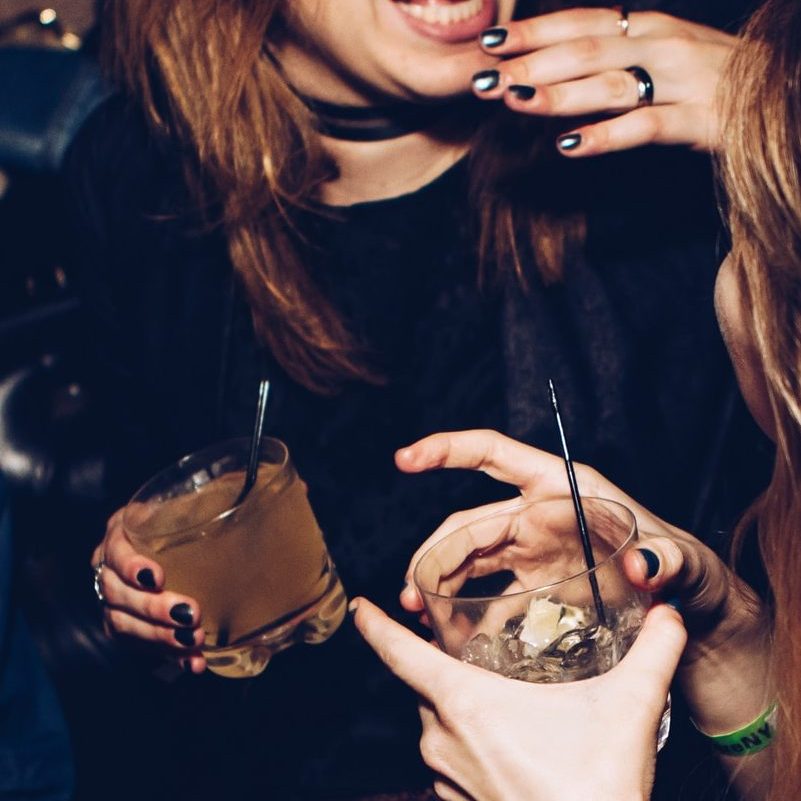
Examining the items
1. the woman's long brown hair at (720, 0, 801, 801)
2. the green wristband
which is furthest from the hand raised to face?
the green wristband

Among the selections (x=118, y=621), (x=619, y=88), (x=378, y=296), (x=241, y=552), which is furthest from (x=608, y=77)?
(x=118, y=621)

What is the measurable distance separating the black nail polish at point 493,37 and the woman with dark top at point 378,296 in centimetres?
17

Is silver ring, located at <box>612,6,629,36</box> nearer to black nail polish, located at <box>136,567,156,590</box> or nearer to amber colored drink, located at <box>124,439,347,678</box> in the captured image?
amber colored drink, located at <box>124,439,347,678</box>

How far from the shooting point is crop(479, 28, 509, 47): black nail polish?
1458 mm

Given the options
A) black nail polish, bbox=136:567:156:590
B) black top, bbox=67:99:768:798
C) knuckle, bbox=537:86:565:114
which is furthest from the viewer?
black top, bbox=67:99:768:798

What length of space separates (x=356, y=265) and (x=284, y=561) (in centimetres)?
75

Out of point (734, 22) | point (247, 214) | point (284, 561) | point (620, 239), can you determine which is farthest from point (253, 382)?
point (734, 22)

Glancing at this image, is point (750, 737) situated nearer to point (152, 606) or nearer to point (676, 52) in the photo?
point (152, 606)

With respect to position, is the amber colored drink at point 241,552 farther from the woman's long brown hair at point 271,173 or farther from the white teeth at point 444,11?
the white teeth at point 444,11

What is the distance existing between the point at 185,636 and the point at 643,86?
1096 mm

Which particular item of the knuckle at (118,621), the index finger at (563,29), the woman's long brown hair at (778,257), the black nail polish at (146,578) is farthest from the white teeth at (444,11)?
the knuckle at (118,621)

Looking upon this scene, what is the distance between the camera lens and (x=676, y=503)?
1797 millimetres

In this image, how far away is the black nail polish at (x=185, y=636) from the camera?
1.30 metres

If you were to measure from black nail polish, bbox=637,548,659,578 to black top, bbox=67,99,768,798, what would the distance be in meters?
0.81
